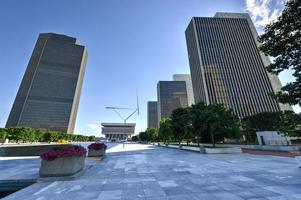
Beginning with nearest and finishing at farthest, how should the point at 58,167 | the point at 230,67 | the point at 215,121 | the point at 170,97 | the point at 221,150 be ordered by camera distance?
1. the point at 58,167
2. the point at 221,150
3. the point at 215,121
4. the point at 230,67
5. the point at 170,97

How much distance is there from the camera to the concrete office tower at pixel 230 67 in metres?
82.8

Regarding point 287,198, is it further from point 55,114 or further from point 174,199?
point 55,114

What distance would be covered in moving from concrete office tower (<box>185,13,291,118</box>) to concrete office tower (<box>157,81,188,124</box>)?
219 ft

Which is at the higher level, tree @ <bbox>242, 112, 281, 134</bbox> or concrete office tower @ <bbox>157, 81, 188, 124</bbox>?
concrete office tower @ <bbox>157, 81, 188, 124</bbox>

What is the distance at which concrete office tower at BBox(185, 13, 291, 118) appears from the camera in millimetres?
82812

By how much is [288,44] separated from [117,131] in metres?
177

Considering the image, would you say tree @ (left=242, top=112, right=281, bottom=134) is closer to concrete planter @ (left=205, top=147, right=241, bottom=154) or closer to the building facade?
concrete planter @ (left=205, top=147, right=241, bottom=154)

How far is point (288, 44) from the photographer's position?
6.75m

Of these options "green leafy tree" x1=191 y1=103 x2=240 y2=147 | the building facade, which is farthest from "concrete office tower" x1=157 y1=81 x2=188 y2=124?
"green leafy tree" x1=191 y1=103 x2=240 y2=147

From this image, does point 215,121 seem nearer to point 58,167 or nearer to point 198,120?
point 198,120

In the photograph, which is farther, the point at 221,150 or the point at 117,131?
the point at 117,131

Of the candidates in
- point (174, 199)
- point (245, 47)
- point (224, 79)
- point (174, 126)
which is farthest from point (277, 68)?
point (245, 47)

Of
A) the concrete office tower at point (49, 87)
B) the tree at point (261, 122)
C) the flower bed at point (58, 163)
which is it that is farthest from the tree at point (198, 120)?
the concrete office tower at point (49, 87)

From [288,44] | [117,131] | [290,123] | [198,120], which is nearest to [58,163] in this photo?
[290,123]
